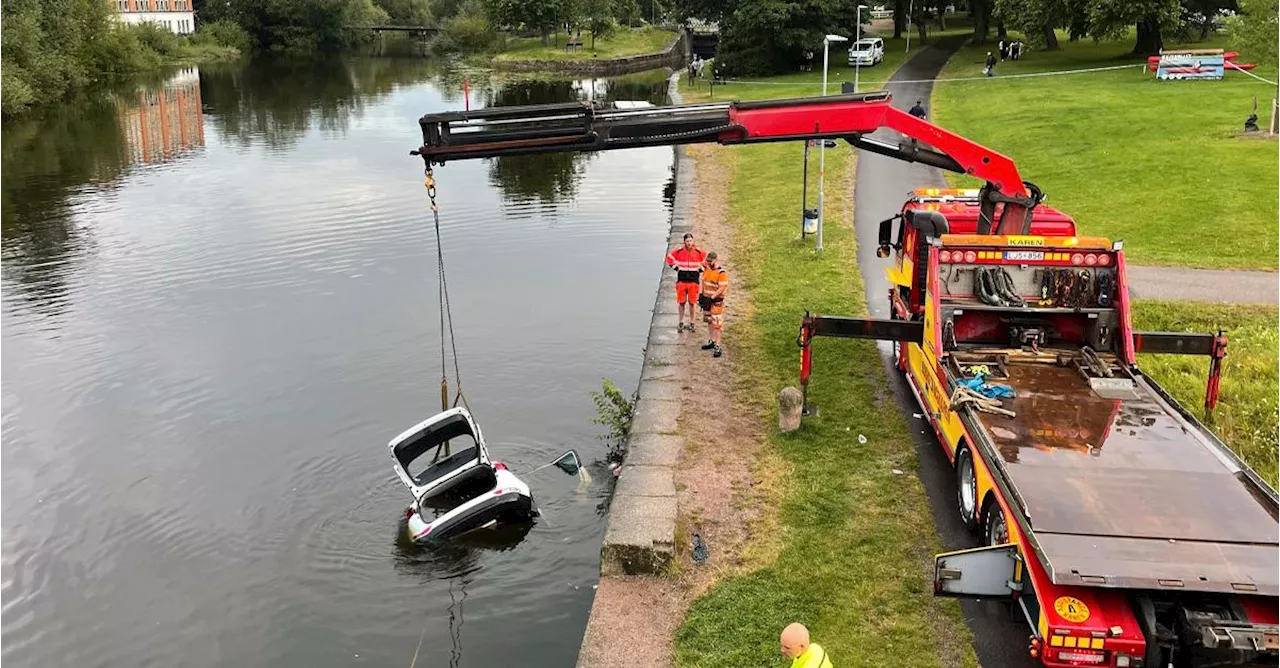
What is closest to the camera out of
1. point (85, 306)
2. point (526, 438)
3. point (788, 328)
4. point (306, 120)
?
point (526, 438)

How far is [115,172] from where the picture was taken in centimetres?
3547

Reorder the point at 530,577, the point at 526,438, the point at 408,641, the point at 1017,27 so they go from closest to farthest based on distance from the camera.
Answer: the point at 408,641 < the point at 530,577 < the point at 526,438 < the point at 1017,27

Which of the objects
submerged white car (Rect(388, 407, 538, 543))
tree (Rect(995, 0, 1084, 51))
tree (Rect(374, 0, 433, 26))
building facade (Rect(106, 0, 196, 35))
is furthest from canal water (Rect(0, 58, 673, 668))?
tree (Rect(374, 0, 433, 26))

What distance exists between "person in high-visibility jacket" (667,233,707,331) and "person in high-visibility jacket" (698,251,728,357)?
0.27 meters

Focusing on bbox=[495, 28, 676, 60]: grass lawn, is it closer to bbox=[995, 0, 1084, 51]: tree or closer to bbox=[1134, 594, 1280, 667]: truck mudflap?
bbox=[995, 0, 1084, 51]: tree

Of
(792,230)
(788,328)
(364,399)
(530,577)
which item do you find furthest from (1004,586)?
(792,230)

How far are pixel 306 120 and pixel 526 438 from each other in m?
40.8

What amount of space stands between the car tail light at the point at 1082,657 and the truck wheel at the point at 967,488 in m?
2.47

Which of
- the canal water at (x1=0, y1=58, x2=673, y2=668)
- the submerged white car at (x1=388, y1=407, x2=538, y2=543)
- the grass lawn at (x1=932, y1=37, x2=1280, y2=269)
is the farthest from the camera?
the grass lawn at (x1=932, y1=37, x2=1280, y2=269)

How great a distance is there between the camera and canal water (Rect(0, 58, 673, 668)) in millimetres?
10422

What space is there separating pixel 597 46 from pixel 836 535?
8053cm

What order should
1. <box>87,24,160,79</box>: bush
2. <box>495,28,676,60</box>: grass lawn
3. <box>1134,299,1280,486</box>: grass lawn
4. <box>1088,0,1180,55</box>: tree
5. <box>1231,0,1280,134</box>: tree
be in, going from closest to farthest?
<box>1134,299,1280,486</box>: grass lawn, <box>1231,0,1280,134</box>: tree, <box>1088,0,1180,55</box>: tree, <box>87,24,160,79</box>: bush, <box>495,28,676,60</box>: grass lawn

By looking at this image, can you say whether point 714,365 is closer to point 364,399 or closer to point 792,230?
point 364,399

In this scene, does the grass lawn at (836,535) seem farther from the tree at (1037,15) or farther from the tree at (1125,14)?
the tree at (1037,15)
